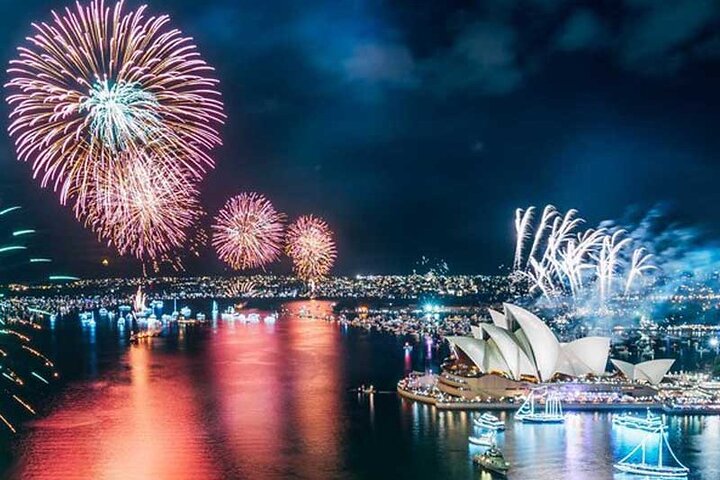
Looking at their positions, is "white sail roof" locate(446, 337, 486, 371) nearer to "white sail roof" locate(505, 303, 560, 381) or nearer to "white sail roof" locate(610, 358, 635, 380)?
"white sail roof" locate(505, 303, 560, 381)

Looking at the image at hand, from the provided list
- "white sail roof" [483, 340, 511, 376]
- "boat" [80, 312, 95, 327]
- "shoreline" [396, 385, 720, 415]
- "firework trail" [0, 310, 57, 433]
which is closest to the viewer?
"firework trail" [0, 310, 57, 433]

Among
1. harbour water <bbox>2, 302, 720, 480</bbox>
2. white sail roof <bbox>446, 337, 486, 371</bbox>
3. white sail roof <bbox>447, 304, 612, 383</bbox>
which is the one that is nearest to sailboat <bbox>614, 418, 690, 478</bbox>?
harbour water <bbox>2, 302, 720, 480</bbox>

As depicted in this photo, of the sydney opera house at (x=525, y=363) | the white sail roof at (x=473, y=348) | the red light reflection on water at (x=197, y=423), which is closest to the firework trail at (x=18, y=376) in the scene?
the red light reflection on water at (x=197, y=423)

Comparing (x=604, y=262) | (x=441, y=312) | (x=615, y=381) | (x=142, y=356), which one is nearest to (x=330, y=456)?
(x=615, y=381)

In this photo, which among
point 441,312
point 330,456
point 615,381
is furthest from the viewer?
point 441,312

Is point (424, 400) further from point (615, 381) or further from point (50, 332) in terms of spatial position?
point (50, 332)

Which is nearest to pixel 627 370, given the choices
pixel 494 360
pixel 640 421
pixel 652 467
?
pixel 494 360

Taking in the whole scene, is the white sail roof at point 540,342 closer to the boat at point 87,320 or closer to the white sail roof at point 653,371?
the white sail roof at point 653,371
